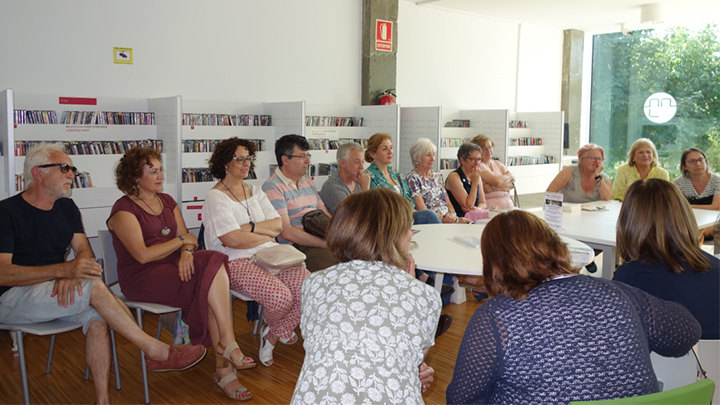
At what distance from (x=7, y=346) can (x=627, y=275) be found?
3736 mm

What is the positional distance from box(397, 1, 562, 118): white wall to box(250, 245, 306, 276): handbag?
418 centimetres

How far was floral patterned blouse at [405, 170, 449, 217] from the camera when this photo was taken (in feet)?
17.2

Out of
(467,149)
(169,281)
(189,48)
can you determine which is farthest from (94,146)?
(467,149)

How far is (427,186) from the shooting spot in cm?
526

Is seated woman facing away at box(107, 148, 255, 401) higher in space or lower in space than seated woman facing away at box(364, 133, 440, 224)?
lower

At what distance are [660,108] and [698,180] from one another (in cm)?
407

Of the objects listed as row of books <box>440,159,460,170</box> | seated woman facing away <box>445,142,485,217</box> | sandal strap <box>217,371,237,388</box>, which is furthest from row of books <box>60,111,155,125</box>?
row of books <box>440,159,460,170</box>

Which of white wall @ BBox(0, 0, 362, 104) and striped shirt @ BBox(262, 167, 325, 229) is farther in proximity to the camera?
white wall @ BBox(0, 0, 362, 104)

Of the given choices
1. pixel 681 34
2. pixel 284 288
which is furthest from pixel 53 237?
pixel 681 34

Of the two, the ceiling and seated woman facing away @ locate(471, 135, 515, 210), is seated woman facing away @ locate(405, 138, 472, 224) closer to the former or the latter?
seated woman facing away @ locate(471, 135, 515, 210)

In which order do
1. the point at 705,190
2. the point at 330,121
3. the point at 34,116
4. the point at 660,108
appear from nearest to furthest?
the point at 34,116 → the point at 705,190 → the point at 330,121 → the point at 660,108

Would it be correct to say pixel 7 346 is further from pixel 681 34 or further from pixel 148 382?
pixel 681 34

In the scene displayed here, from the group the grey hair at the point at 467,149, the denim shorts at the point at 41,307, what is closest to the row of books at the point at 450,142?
the grey hair at the point at 467,149

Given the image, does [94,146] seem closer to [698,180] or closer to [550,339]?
[550,339]
